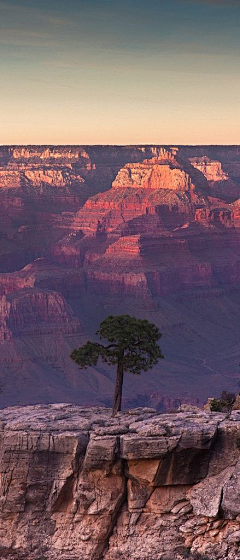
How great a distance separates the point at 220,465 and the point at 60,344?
133 metres

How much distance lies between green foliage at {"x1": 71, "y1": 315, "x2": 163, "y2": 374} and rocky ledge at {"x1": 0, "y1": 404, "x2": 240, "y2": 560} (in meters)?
5.52

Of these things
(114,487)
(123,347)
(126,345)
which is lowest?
(114,487)

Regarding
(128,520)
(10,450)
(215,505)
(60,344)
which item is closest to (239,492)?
(215,505)

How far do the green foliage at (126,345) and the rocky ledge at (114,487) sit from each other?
5.52 m

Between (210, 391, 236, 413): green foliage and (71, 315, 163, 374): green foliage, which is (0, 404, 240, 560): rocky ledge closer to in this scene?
(71, 315, 163, 374): green foliage

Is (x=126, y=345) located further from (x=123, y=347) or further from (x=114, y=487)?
(x=114, y=487)

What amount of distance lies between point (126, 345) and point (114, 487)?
8.54m

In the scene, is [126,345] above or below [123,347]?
above

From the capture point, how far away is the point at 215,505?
49.8 metres

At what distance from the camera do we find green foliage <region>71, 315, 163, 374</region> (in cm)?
5800

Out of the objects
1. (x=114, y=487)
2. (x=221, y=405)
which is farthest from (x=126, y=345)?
(x=221, y=405)

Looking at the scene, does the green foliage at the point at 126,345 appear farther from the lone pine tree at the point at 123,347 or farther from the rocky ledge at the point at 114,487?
the rocky ledge at the point at 114,487

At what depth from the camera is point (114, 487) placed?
52.1 meters

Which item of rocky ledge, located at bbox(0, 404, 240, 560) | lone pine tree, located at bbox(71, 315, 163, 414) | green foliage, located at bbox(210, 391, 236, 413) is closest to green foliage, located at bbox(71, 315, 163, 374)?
lone pine tree, located at bbox(71, 315, 163, 414)
